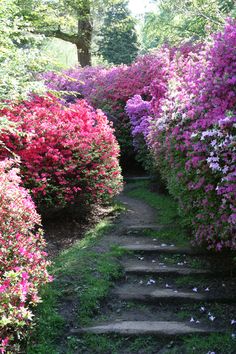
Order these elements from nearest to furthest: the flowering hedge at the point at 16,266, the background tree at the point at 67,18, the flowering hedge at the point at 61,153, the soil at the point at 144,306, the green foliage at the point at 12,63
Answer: the flowering hedge at the point at 16,266
the soil at the point at 144,306
the green foliage at the point at 12,63
the flowering hedge at the point at 61,153
the background tree at the point at 67,18

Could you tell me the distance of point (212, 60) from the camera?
464cm

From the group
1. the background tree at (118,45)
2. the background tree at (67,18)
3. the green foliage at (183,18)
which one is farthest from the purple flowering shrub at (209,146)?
the background tree at (118,45)

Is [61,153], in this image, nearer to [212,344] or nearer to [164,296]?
[164,296]

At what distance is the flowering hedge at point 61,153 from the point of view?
219 inches

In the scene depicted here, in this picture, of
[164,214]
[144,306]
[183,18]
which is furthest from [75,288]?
[183,18]

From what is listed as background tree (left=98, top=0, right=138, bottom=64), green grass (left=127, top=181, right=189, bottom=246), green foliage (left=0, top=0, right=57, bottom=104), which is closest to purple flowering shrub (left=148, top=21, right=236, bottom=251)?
green grass (left=127, top=181, right=189, bottom=246)

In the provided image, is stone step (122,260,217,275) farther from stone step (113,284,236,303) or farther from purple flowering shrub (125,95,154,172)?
purple flowering shrub (125,95,154,172)

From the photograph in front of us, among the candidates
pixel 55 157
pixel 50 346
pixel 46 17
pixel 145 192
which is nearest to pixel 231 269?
pixel 50 346

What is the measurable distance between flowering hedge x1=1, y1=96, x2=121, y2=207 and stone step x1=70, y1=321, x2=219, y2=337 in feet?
7.20

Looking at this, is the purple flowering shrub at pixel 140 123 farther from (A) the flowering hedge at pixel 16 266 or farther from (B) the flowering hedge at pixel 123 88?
(A) the flowering hedge at pixel 16 266

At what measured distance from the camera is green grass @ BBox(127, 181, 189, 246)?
563cm

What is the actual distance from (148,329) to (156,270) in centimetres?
106

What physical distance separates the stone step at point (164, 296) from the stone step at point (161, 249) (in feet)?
2.80

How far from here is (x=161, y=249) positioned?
5215mm
